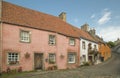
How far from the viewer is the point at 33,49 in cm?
2205

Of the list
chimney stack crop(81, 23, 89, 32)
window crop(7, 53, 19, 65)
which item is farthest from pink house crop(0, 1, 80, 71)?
chimney stack crop(81, 23, 89, 32)

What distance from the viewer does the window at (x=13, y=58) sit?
19.3m

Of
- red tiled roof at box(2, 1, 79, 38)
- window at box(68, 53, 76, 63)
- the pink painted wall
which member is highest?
red tiled roof at box(2, 1, 79, 38)

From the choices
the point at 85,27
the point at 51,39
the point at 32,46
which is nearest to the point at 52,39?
the point at 51,39

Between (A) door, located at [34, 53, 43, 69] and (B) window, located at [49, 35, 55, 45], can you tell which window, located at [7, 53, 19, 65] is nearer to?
(A) door, located at [34, 53, 43, 69]

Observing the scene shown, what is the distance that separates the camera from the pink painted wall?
1935 cm

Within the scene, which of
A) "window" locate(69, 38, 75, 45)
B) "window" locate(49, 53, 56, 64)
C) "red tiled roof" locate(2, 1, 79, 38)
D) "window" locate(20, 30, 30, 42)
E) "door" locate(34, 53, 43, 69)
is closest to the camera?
"red tiled roof" locate(2, 1, 79, 38)

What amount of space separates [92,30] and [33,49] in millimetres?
27922

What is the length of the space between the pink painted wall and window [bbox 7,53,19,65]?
472 mm

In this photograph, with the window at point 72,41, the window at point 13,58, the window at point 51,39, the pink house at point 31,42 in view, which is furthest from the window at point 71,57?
the window at point 13,58

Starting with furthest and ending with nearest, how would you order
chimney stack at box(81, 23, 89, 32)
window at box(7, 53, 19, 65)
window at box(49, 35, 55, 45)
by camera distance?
chimney stack at box(81, 23, 89, 32), window at box(49, 35, 55, 45), window at box(7, 53, 19, 65)

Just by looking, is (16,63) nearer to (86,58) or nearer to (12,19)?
(12,19)

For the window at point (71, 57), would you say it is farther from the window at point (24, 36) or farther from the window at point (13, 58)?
the window at point (13, 58)

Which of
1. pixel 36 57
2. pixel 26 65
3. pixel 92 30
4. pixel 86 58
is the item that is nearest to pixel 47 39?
pixel 36 57
